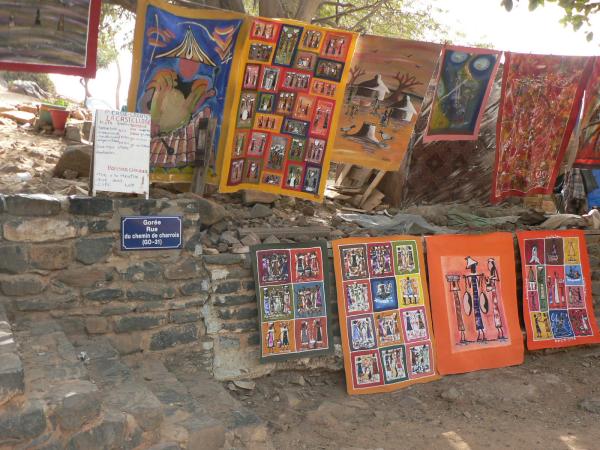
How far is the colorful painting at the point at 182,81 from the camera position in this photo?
4512 millimetres

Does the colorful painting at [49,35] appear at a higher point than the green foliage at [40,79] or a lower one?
higher

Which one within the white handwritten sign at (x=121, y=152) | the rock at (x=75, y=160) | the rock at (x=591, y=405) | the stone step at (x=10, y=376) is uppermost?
the white handwritten sign at (x=121, y=152)

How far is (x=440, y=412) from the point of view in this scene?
4.57 metres

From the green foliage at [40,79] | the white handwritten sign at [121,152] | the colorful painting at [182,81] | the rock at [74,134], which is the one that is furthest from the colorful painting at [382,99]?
the green foliage at [40,79]

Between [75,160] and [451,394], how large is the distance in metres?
3.75

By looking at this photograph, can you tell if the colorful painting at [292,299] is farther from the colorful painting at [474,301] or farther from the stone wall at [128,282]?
the colorful painting at [474,301]

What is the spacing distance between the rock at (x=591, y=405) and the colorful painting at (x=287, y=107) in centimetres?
267

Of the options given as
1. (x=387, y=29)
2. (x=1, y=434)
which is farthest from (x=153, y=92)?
(x=387, y=29)

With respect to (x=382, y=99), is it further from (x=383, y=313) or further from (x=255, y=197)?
(x=383, y=313)

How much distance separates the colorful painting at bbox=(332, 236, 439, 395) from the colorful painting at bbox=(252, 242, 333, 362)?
147 millimetres

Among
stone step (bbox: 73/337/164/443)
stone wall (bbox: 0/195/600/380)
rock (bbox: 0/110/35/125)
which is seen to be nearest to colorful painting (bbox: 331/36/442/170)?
stone wall (bbox: 0/195/600/380)

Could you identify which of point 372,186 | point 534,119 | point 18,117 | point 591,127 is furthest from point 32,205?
point 18,117

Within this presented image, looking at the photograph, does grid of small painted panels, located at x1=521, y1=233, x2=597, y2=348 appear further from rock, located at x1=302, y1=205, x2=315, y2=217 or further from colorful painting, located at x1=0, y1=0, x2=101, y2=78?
colorful painting, located at x1=0, y1=0, x2=101, y2=78

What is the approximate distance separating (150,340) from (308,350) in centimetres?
122
